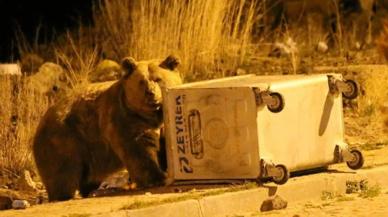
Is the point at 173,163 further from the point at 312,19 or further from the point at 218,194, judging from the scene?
the point at 312,19

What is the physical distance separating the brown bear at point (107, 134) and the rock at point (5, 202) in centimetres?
35

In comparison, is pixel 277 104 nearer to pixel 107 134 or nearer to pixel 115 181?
pixel 107 134

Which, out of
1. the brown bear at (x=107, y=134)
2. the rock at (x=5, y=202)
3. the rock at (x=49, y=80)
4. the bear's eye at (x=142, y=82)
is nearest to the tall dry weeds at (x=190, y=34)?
the rock at (x=49, y=80)

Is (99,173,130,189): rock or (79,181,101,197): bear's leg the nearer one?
(79,181,101,197): bear's leg

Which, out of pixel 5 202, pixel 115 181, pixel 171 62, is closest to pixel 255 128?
pixel 171 62

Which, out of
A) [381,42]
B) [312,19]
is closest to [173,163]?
[381,42]

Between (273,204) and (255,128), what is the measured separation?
22.5 inches

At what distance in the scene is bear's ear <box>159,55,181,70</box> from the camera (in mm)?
9891

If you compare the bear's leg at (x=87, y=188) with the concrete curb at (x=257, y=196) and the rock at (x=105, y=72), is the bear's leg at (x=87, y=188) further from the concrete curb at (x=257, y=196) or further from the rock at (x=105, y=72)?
the rock at (x=105, y=72)

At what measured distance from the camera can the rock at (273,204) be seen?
889cm

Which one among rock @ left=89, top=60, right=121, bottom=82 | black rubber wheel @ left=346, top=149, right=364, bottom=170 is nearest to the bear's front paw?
black rubber wheel @ left=346, top=149, right=364, bottom=170

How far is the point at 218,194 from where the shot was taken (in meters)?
8.85

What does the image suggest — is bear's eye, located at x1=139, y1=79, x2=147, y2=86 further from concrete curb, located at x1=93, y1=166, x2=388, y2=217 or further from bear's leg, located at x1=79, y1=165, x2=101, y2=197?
concrete curb, located at x1=93, y1=166, x2=388, y2=217

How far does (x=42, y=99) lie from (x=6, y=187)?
1.35 metres
